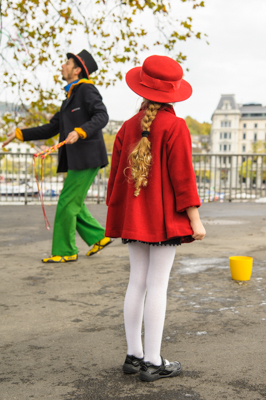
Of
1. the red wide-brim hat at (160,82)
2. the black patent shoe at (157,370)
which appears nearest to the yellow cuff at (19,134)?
the red wide-brim hat at (160,82)

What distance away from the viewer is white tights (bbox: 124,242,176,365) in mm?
2604

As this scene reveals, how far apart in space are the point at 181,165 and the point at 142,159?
0.66 feet

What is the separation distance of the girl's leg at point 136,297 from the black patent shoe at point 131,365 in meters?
0.02

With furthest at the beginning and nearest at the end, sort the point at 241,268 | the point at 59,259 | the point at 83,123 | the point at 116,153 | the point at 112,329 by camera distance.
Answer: the point at 59,259 → the point at 83,123 → the point at 241,268 → the point at 112,329 → the point at 116,153

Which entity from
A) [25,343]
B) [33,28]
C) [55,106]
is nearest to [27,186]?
[55,106]

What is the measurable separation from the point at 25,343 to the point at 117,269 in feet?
7.03

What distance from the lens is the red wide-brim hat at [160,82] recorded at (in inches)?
105

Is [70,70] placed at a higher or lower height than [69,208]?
higher

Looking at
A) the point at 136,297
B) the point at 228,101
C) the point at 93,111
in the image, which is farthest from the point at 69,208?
the point at 228,101

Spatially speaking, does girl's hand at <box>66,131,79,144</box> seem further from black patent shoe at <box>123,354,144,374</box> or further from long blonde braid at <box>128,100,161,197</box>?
black patent shoe at <box>123,354,144,374</box>

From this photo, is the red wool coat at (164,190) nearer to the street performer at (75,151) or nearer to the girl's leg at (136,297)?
the girl's leg at (136,297)

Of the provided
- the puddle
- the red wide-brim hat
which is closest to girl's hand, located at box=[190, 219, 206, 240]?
the red wide-brim hat

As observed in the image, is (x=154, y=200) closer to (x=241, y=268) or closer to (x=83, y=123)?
(x=241, y=268)

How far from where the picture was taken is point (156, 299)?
2.61m
